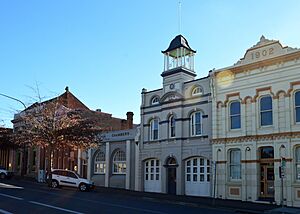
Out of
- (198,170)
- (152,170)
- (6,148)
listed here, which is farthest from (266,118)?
(6,148)

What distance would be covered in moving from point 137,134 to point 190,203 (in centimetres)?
1165

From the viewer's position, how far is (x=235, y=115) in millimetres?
27359

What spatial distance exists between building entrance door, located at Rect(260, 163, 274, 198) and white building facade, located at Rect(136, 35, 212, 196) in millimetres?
4148

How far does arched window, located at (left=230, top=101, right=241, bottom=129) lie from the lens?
2714 centimetres

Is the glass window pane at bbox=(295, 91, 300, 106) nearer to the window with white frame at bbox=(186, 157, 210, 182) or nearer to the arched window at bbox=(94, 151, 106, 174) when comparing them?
the window with white frame at bbox=(186, 157, 210, 182)

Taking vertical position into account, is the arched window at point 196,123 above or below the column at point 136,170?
above

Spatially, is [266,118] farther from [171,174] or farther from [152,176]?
[152,176]

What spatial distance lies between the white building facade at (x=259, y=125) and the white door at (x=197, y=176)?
1.31 meters

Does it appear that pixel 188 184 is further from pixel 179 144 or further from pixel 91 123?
pixel 91 123

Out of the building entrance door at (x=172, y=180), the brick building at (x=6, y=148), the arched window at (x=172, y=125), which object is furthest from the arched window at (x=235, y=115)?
the brick building at (x=6, y=148)

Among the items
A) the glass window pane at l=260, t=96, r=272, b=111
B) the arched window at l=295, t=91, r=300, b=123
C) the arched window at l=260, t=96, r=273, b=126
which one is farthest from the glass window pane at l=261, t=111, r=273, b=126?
the arched window at l=295, t=91, r=300, b=123

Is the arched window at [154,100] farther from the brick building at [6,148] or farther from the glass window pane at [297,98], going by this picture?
the brick building at [6,148]

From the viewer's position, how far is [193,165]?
29938 millimetres

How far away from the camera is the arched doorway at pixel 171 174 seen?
30766 millimetres
